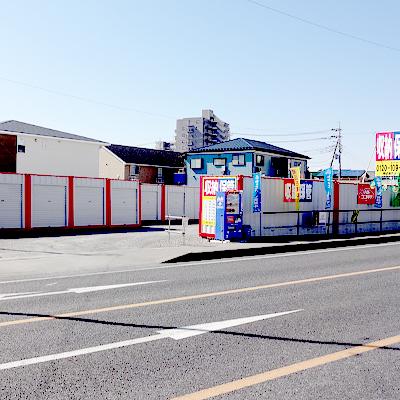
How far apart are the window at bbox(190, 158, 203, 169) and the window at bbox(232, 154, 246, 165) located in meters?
4.34

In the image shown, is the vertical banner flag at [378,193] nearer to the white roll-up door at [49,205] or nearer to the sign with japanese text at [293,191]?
A: the sign with japanese text at [293,191]

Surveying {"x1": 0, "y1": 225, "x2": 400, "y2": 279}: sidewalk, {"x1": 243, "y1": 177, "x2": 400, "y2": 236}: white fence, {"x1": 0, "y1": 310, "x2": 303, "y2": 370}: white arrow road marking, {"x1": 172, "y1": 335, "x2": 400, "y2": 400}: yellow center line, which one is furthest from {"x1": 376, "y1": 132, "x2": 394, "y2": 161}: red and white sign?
{"x1": 172, "y1": 335, "x2": 400, "y2": 400}: yellow center line

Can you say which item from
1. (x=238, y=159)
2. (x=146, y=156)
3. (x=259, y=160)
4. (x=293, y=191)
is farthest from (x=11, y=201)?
(x=146, y=156)

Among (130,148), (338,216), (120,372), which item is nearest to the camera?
(120,372)

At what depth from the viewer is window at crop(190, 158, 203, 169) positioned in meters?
55.3

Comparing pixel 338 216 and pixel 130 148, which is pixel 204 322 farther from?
A: pixel 130 148

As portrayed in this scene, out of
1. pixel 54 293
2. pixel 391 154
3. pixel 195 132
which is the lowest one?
pixel 54 293

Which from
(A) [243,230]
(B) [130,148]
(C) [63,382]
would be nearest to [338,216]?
(A) [243,230]

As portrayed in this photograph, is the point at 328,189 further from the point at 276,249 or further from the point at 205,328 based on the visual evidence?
the point at 205,328

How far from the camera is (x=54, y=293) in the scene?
28.8 feet

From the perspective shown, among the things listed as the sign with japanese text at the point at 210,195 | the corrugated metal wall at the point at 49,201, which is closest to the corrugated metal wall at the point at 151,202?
the corrugated metal wall at the point at 49,201

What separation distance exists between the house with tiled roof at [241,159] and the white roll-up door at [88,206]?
2724 cm

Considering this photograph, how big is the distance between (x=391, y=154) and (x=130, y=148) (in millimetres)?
35226

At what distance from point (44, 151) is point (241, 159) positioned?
2287 centimetres
